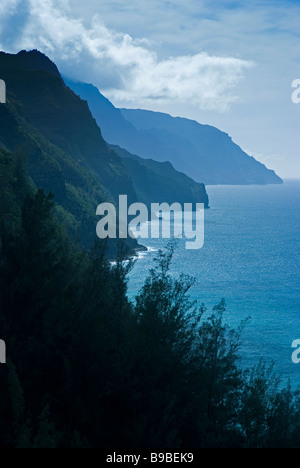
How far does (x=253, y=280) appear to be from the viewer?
90.1m

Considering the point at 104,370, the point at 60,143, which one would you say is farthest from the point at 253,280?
the point at 60,143

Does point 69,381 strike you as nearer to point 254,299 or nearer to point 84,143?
point 254,299

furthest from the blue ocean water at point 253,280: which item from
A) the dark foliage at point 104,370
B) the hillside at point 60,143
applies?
the dark foliage at point 104,370

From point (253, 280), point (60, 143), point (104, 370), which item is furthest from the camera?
point (60, 143)

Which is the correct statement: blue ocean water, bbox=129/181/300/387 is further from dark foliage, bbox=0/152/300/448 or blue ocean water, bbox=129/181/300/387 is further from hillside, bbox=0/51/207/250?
dark foliage, bbox=0/152/300/448

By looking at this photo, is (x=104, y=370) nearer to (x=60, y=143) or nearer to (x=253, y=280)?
(x=253, y=280)

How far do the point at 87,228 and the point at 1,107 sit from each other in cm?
3058

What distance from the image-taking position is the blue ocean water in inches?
2279

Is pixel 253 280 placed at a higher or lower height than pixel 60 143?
lower

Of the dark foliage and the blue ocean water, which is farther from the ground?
the blue ocean water

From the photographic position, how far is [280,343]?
58.2 metres

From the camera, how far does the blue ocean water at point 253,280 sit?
57.9 m

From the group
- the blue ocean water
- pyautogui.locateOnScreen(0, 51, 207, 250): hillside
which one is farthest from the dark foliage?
pyautogui.locateOnScreen(0, 51, 207, 250): hillside

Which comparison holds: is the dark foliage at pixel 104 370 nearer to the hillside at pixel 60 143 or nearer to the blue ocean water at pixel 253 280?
the blue ocean water at pixel 253 280
